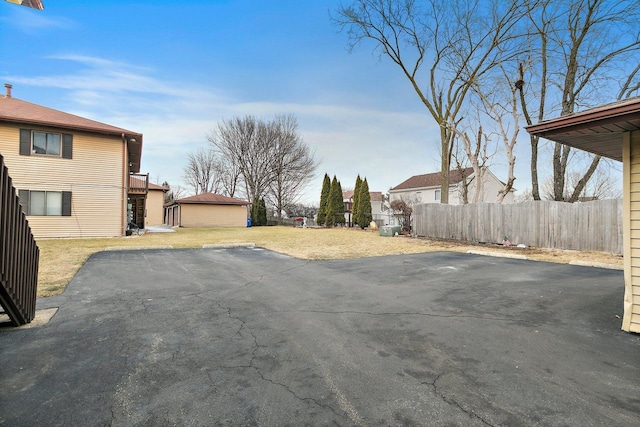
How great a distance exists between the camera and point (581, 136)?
407cm

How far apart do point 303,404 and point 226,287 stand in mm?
4121

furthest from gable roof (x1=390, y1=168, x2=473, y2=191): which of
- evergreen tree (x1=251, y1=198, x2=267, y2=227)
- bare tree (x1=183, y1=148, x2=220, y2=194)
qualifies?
bare tree (x1=183, y1=148, x2=220, y2=194)

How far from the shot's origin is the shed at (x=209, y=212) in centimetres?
2961

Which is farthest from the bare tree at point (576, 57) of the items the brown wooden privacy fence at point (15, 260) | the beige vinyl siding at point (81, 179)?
the beige vinyl siding at point (81, 179)

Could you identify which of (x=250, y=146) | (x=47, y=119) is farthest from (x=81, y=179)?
(x=250, y=146)

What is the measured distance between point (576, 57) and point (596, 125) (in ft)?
52.6

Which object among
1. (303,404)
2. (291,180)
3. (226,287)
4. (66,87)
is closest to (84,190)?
(66,87)

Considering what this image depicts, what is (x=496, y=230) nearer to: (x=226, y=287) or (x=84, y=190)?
(x=226, y=287)

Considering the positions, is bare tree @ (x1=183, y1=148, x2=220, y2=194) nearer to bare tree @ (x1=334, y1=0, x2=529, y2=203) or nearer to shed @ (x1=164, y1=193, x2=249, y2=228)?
shed @ (x1=164, y1=193, x2=249, y2=228)

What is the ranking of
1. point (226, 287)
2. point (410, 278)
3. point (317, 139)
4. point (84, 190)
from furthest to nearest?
1. point (317, 139)
2. point (84, 190)
3. point (410, 278)
4. point (226, 287)

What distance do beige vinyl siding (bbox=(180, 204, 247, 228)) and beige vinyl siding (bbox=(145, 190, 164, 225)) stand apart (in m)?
3.37

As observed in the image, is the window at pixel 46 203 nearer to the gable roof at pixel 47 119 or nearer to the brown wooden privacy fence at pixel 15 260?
the gable roof at pixel 47 119

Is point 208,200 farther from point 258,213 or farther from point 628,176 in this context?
point 628,176

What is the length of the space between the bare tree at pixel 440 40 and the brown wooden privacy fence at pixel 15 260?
58.5 ft
